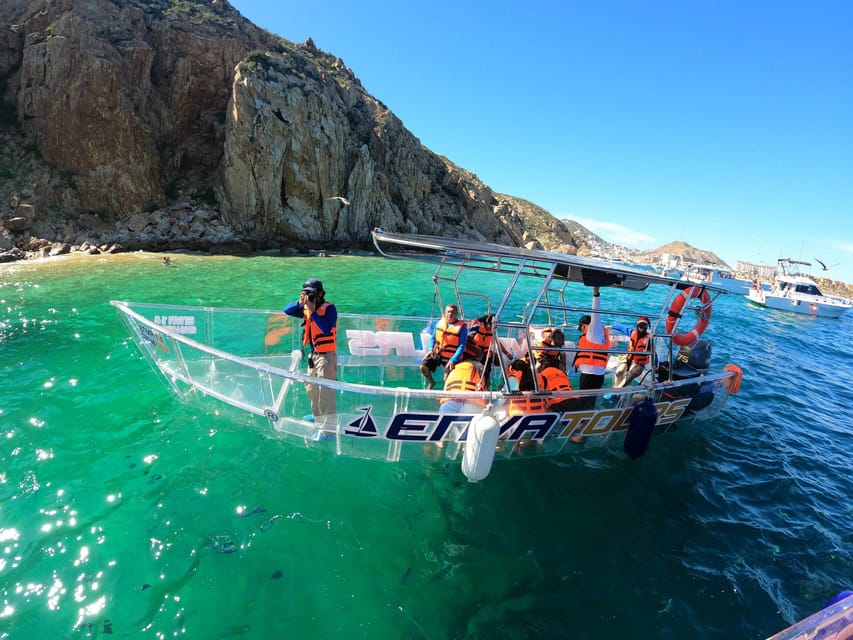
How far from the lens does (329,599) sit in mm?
3629

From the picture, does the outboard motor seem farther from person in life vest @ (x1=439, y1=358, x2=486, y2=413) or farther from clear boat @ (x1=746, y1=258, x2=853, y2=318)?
clear boat @ (x1=746, y1=258, x2=853, y2=318)

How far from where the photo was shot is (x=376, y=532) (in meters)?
4.43

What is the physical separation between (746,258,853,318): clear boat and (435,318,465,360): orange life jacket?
39.6 m

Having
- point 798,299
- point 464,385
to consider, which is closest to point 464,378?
point 464,385

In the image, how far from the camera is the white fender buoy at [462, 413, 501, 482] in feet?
14.2

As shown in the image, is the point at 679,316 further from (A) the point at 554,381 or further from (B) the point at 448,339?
(B) the point at 448,339

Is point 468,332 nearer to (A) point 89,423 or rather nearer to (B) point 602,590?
(B) point 602,590

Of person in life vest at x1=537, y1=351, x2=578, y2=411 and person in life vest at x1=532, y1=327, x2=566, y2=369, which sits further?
person in life vest at x1=532, y1=327, x2=566, y2=369

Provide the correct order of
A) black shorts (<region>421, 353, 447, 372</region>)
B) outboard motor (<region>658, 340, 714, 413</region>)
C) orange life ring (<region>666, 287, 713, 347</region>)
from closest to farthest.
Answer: outboard motor (<region>658, 340, 714, 413</region>), black shorts (<region>421, 353, 447, 372</region>), orange life ring (<region>666, 287, 713, 347</region>)

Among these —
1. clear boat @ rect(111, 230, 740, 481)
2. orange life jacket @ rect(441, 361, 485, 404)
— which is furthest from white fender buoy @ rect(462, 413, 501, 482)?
orange life jacket @ rect(441, 361, 485, 404)

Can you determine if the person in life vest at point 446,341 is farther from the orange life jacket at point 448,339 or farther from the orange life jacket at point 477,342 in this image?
the orange life jacket at point 477,342

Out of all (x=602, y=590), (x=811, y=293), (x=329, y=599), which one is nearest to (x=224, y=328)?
(x=329, y=599)

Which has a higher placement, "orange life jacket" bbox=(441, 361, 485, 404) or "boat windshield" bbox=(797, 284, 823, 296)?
"boat windshield" bbox=(797, 284, 823, 296)

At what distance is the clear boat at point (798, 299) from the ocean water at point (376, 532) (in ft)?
A: 110
